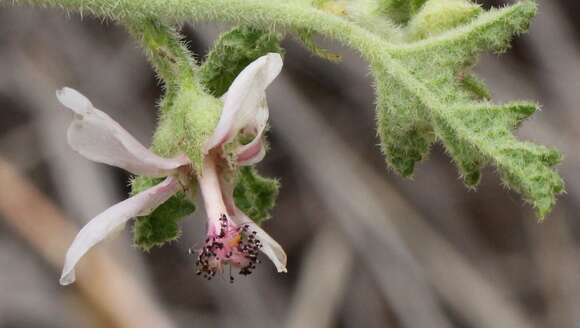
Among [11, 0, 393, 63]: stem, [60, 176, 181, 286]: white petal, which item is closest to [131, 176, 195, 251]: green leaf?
[60, 176, 181, 286]: white petal

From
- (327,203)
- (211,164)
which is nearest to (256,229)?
(211,164)

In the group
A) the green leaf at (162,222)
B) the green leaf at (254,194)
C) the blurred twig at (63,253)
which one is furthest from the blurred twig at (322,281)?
the green leaf at (162,222)

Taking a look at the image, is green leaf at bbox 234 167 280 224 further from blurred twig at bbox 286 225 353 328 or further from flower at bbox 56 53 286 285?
blurred twig at bbox 286 225 353 328

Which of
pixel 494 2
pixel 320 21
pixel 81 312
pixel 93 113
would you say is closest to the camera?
pixel 93 113

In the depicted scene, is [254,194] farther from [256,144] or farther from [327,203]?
[327,203]

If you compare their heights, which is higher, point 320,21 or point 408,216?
point 320,21

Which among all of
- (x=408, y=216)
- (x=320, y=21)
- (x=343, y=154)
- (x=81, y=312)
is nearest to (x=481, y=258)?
(x=408, y=216)

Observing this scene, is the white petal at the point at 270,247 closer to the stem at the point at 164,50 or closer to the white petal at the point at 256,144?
the white petal at the point at 256,144

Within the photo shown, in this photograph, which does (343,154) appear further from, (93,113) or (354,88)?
(93,113)
